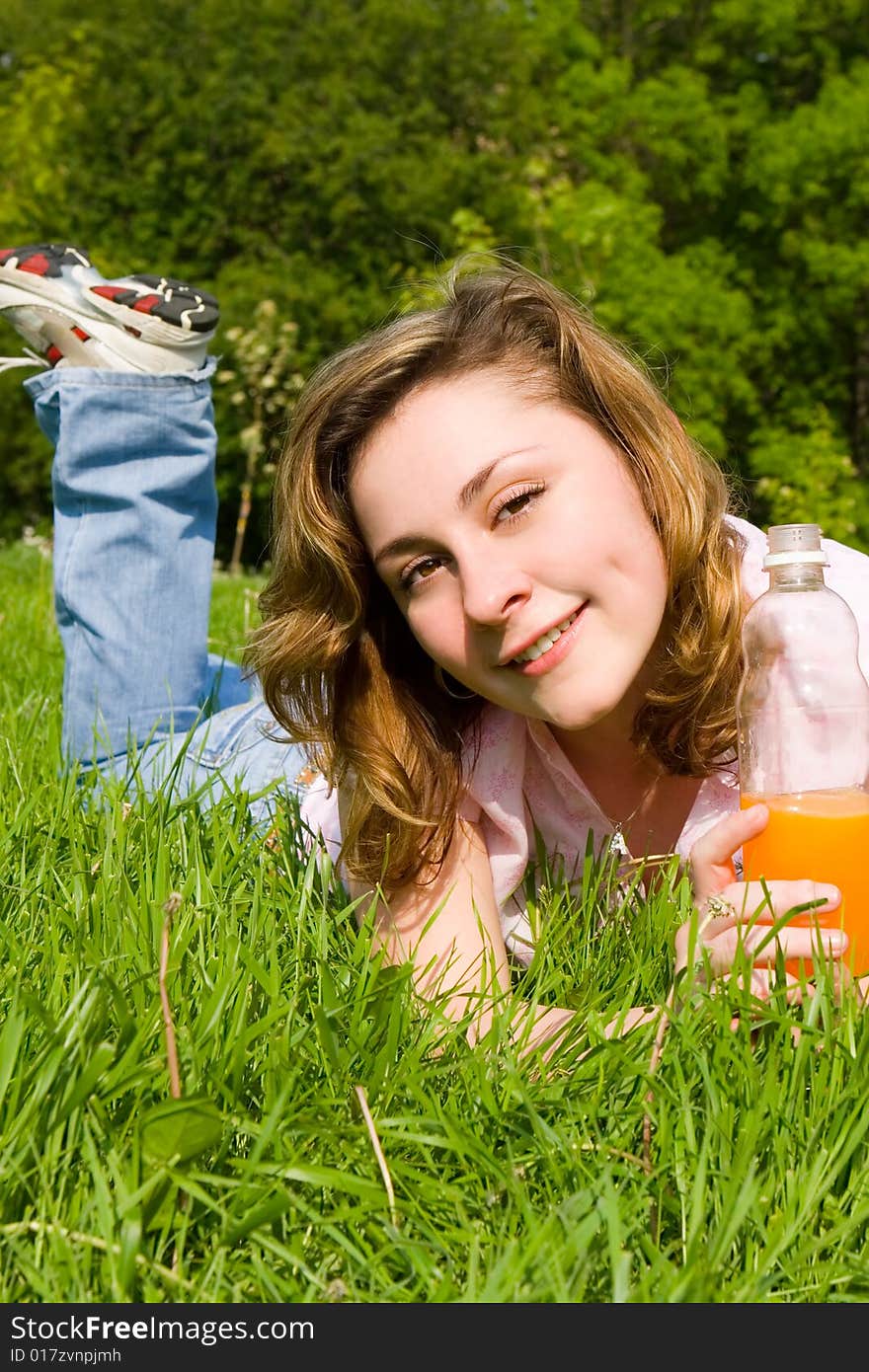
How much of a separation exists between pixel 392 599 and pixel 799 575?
882 millimetres

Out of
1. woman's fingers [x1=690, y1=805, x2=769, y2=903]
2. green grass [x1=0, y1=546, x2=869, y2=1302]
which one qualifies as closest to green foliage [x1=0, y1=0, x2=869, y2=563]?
woman's fingers [x1=690, y1=805, x2=769, y2=903]

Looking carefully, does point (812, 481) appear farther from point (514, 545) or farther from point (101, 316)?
point (514, 545)

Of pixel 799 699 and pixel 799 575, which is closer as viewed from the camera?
pixel 799 575

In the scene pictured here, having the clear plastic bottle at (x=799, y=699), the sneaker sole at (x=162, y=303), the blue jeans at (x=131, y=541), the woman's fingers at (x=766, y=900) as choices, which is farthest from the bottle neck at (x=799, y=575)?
the sneaker sole at (x=162, y=303)

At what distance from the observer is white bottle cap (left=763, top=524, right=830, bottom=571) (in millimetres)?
1846

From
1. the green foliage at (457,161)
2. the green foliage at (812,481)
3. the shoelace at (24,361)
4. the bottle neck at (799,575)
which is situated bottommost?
the green foliage at (812,481)

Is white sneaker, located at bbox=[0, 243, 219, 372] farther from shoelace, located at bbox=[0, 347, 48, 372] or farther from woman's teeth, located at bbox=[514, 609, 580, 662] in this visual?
woman's teeth, located at bbox=[514, 609, 580, 662]

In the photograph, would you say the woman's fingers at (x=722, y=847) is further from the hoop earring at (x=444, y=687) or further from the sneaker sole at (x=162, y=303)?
the sneaker sole at (x=162, y=303)

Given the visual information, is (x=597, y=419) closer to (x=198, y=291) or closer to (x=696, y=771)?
(x=696, y=771)

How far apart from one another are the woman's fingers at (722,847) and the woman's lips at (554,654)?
0.40m

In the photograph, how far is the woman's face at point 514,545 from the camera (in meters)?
2.12

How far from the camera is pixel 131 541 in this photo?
3.61 metres

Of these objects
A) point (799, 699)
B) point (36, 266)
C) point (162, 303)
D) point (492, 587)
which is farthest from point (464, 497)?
point (36, 266)

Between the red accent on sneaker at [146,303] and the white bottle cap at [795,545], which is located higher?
the red accent on sneaker at [146,303]
